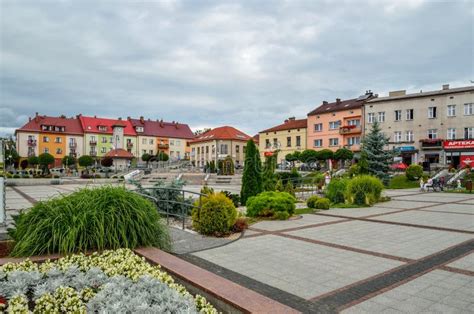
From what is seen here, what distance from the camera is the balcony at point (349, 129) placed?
4953 cm

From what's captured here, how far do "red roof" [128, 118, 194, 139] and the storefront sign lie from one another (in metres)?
61.4

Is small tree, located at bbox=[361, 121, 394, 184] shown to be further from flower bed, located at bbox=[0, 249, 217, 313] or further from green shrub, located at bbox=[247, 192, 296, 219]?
flower bed, located at bbox=[0, 249, 217, 313]

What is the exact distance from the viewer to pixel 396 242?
7.42 metres

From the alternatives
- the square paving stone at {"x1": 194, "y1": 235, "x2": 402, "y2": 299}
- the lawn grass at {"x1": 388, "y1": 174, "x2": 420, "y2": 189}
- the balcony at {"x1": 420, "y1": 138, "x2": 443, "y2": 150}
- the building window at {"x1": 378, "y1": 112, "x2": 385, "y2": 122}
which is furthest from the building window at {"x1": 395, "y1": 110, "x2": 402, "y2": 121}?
the square paving stone at {"x1": 194, "y1": 235, "x2": 402, "y2": 299}

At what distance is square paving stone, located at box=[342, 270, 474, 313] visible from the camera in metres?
3.84

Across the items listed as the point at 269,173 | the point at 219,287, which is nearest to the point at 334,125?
the point at 269,173

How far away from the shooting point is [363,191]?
14.9 meters

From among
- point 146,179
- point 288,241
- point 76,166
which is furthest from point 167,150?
point 288,241

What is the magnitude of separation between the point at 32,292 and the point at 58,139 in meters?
76.3

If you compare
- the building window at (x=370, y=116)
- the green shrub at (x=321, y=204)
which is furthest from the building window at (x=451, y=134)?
the green shrub at (x=321, y=204)

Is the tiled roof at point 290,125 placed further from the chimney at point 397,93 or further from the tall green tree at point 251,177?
the tall green tree at point 251,177

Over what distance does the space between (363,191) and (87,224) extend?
514 inches

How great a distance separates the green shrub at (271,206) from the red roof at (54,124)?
71.1 m

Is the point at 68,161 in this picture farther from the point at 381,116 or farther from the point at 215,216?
the point at 215,216
